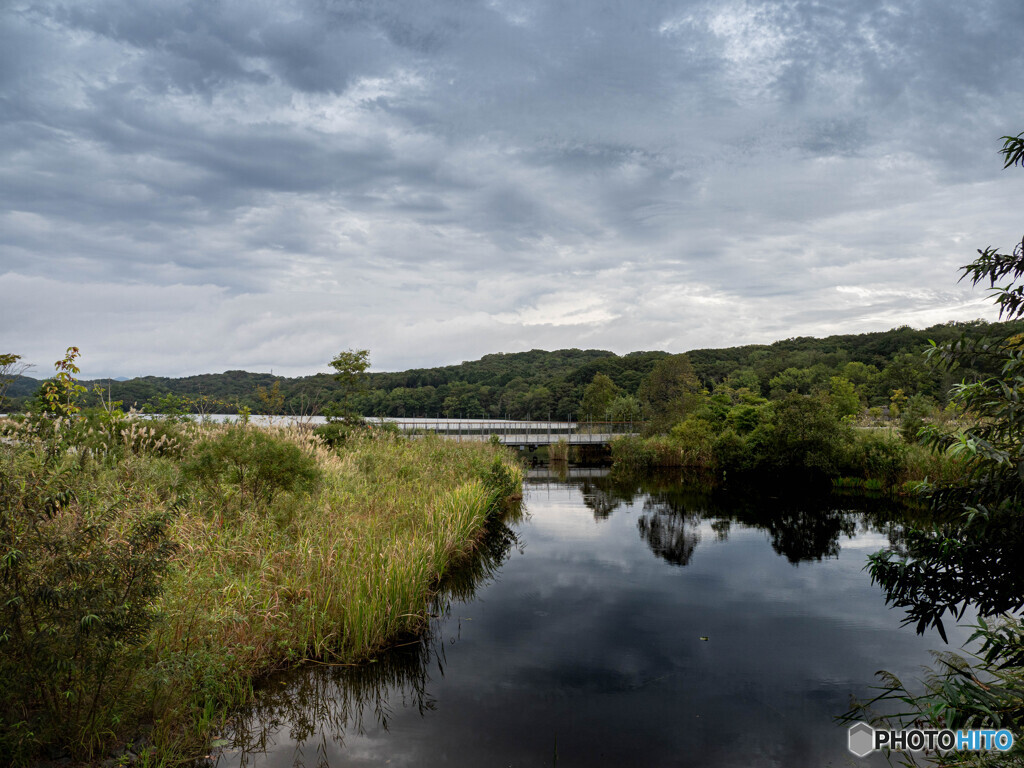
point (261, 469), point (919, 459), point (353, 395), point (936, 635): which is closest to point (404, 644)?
point (261, 469)

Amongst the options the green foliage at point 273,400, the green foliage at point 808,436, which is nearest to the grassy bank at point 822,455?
the green foliage at point 808,436

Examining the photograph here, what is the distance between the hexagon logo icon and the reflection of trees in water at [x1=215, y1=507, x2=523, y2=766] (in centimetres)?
387

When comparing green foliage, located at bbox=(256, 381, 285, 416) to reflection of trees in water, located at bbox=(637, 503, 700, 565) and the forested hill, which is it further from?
the forested hill

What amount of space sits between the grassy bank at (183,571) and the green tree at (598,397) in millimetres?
48890

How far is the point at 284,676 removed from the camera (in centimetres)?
575

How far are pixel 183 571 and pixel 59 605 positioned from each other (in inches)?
108

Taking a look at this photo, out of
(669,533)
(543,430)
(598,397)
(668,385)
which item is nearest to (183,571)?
(669,533)

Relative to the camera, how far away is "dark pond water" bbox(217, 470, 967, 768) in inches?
194

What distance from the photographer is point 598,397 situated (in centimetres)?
6209

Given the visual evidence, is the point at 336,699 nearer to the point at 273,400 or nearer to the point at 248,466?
the point at 248,466

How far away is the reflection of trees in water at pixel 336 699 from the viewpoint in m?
4.84

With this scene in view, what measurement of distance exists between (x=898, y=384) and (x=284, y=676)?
A: 241 feet

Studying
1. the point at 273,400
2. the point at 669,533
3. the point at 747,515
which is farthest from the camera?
the point at 273,400

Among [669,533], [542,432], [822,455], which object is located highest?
[822,455]
